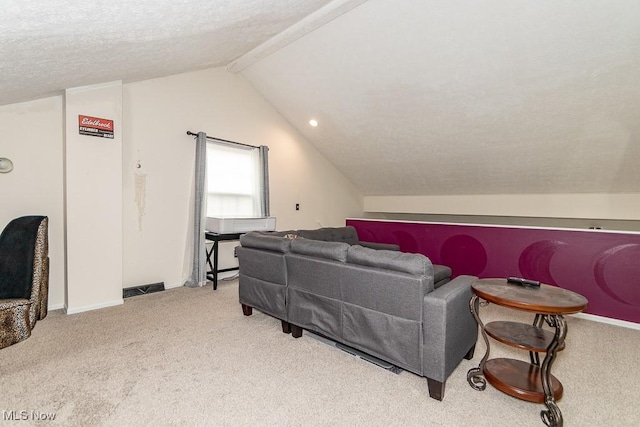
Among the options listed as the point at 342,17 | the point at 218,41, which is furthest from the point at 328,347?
the point at 342,17

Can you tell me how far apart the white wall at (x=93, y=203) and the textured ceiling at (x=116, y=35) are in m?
0.28

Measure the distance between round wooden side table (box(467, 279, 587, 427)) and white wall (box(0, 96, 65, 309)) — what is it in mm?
4123

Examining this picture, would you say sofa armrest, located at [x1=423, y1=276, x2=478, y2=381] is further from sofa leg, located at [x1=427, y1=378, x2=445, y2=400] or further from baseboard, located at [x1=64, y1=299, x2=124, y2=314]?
baseboard, located at [x1=64, y1=299, x2=124, y2=314]

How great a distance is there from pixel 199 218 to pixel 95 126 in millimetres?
1568

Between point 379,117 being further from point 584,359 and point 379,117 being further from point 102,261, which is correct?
point 102,261

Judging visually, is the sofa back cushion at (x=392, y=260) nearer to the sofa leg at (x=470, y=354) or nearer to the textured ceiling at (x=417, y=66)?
the sofa leg at (x=470, y=354)

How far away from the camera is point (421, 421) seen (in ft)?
5.45

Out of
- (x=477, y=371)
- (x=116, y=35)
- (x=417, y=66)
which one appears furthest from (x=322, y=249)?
(x=417, y=66)

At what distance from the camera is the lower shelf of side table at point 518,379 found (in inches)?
70.2

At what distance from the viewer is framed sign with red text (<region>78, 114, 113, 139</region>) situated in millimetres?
3133

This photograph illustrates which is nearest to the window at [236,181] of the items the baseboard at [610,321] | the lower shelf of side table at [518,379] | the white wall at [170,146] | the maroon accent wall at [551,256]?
the white wall at [170,146]

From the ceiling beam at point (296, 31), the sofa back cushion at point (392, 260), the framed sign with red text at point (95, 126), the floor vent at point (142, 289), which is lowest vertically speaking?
the floor vent at point (142, 289)

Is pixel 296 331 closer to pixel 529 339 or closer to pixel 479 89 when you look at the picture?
pixel 529 339

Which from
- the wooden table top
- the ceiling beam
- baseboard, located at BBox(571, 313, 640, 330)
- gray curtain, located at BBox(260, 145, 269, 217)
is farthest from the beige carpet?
the ceiling beam
